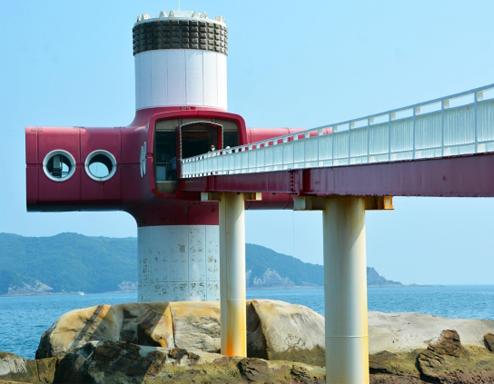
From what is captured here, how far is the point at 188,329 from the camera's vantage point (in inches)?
1848

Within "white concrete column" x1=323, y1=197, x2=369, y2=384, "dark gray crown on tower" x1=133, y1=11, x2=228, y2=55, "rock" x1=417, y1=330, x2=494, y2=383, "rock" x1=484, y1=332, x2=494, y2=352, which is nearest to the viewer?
"white concrete column" x1=323, y1=197, x2=369, y2=384

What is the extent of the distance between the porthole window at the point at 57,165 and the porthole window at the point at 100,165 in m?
0.91

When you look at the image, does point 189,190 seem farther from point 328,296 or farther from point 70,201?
point 328,296

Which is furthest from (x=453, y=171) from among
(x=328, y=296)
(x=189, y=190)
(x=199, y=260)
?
(x=199, y=260)

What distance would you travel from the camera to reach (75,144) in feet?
173

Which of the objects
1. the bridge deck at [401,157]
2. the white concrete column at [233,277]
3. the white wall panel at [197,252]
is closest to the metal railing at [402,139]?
the bridge deck at [401,157]

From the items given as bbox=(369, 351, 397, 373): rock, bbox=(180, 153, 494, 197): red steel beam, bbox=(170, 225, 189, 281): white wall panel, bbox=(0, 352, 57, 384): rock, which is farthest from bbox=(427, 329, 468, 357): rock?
bbox=(0, 352, 57, 384): rock

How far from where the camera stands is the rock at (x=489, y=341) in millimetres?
46594

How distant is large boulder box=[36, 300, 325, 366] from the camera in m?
44.9

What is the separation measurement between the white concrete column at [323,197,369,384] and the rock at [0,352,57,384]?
16.6 metres

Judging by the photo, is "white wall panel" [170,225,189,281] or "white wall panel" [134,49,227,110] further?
"white wall panel" [134,49,227,110]

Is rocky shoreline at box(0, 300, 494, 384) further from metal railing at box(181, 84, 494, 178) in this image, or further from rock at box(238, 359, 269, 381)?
metal railing at box(181, 84, 494, 178)

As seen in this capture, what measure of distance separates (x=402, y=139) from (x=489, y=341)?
85.1 feet

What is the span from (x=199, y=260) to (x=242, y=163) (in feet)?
52.3
